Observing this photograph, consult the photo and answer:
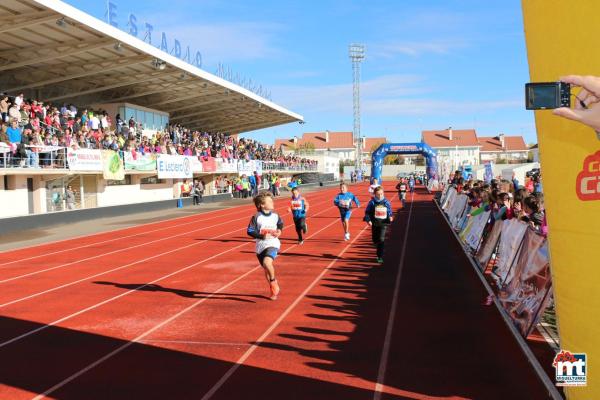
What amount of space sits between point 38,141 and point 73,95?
8.77 meters

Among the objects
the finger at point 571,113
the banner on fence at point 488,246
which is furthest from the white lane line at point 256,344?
the finger at point 571,113

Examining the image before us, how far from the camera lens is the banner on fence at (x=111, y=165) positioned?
26312 mm

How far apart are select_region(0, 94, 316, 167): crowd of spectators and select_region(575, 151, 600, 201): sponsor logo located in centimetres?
2072

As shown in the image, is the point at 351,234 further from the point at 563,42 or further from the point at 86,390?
the point at 563,42

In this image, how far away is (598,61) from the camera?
3504 mm

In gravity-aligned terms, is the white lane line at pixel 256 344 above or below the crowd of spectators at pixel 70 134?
below

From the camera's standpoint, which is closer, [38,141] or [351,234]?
[351,234]

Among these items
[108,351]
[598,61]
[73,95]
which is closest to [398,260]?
[108,351]

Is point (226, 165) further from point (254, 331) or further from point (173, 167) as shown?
point (254, 331)

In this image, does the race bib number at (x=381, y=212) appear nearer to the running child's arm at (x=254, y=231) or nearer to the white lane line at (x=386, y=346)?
the white lane line at (x=386, y=346)

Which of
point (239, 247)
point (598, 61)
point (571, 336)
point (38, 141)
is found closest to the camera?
point (598, 61)

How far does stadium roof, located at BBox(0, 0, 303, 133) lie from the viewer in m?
21.2

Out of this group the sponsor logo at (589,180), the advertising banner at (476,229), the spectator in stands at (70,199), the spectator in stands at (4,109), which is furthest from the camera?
the spectator in stands at (70,199)

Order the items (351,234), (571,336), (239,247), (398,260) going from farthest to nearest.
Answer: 1. (351,234)
2. (239,247)
3. (398,260)
4. (571,336)
